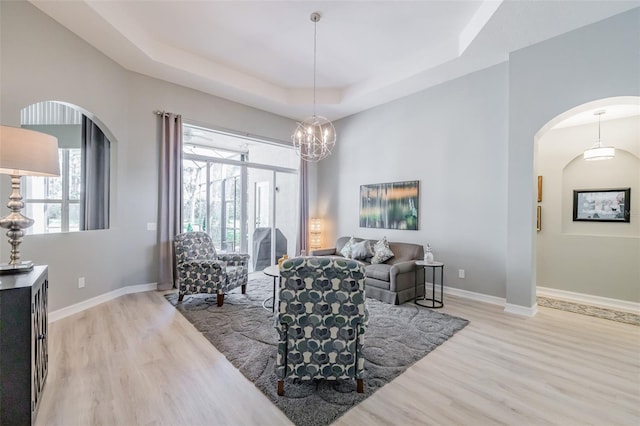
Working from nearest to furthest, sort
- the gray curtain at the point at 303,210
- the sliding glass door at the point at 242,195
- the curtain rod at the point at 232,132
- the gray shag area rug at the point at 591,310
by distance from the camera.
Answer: the gray shag area rug at the point at 591,310
the curtain rod at the point at 232,132
the sliding glass door at the point at 242,195
the gray curtain at the point at 303,210

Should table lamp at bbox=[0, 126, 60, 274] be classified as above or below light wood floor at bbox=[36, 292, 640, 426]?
above

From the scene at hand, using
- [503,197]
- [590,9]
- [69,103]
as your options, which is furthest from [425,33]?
[69,103]

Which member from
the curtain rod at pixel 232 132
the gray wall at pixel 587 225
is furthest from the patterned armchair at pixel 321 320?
the curtain rod at pixel 232 132

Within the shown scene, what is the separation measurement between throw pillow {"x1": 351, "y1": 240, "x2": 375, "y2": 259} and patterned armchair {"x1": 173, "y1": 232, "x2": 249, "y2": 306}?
1.89 m

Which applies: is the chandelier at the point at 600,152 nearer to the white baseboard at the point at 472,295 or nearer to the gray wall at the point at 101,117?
the white baseboard at the point at 472,295

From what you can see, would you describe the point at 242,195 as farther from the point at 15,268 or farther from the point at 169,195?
the point at 15,268

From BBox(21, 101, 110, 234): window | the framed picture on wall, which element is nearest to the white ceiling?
BBox(21, 101, 110, 234): window

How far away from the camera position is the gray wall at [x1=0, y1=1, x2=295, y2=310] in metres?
2.85

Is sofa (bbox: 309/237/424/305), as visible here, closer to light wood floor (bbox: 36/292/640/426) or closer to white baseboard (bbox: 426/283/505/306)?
white baseboard (bbox: 426/283/505/306)

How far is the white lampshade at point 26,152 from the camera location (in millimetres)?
1679

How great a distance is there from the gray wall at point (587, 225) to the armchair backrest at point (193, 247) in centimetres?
496

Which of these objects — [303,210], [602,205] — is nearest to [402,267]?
[303,210]

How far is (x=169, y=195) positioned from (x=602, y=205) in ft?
22.5

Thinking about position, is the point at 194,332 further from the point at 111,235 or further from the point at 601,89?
the point at 601,89
